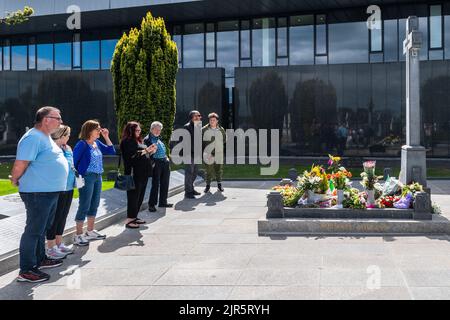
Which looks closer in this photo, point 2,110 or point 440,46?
point 440,46

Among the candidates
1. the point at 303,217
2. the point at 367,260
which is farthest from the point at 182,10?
the point at 367,260

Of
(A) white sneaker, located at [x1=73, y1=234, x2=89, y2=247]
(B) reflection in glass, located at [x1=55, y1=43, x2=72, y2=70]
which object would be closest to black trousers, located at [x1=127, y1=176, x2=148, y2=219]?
(A) white sneaker, located at [x1=73, y1=234, x2=89, y2=247]

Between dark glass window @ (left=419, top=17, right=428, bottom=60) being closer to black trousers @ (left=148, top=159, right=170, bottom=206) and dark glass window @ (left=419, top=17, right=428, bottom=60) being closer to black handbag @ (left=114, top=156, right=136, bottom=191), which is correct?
black trousers @ (left=148, top=159, right=170, bottom=206)

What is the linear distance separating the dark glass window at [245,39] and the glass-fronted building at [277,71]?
2.1 inches

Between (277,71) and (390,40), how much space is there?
5.66 m

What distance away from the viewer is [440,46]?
2572 centimetres

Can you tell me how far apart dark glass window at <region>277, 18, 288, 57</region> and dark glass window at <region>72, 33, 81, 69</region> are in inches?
445

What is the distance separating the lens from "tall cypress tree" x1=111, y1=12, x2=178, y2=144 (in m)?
15.4

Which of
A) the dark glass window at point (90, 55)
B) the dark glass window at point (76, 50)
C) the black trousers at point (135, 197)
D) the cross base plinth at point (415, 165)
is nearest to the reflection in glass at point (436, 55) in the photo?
the cross base plinth at point (415, 165)

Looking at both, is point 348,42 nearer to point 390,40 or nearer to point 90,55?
point 390,40

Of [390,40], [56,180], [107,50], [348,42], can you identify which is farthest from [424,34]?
[56,180]
